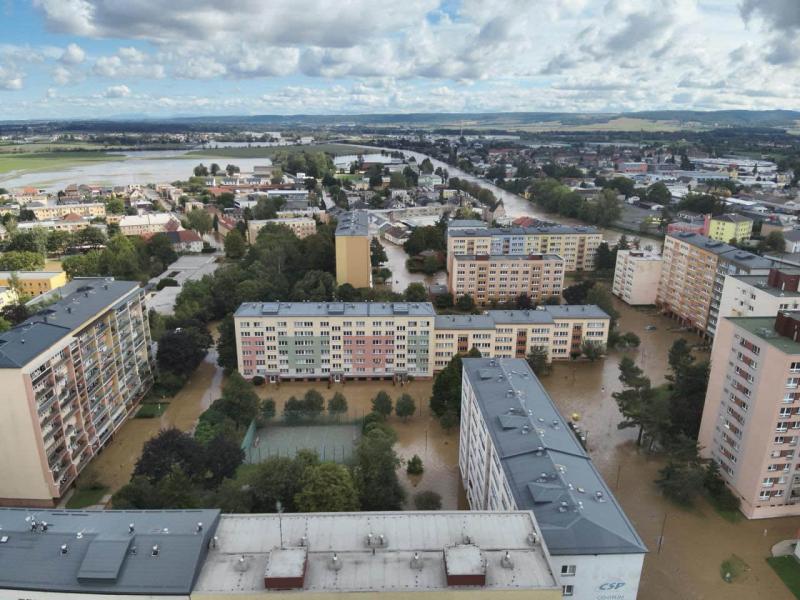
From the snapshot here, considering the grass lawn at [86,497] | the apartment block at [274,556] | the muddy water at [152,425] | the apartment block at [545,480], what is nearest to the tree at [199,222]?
the muddy water at [152,425]

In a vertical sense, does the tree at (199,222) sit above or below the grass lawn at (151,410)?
above

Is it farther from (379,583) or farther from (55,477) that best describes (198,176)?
(379,583)

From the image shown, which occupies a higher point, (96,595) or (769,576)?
(96,595)

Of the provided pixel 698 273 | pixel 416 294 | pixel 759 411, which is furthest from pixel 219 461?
pixel 698 273

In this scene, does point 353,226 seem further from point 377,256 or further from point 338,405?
point 338,405

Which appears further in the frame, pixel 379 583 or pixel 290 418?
pixel 290 418

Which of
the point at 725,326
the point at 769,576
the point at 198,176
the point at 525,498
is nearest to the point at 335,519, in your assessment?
the point at 525,498

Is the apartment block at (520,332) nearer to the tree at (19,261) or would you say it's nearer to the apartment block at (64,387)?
the apartment block at (64,387)
